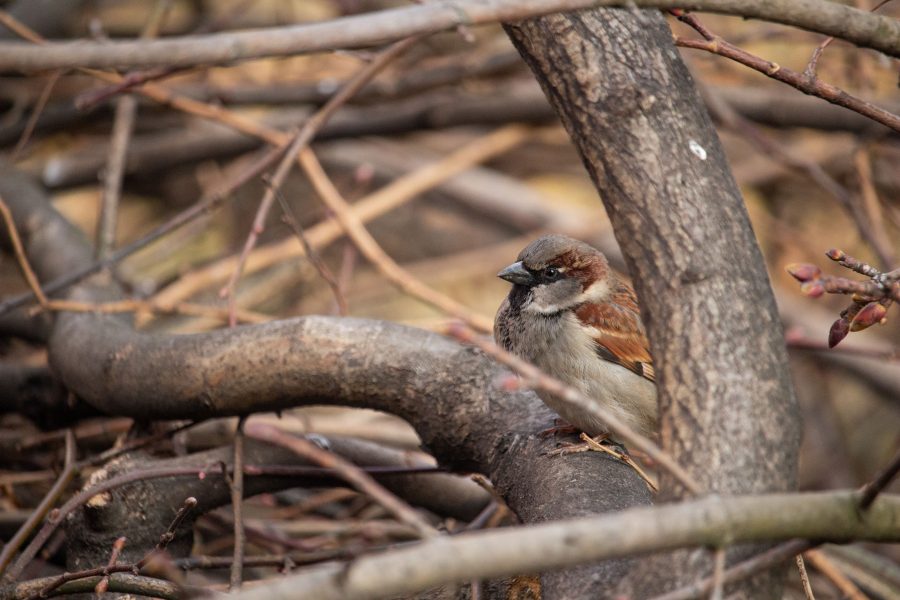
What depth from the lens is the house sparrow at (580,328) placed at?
2732 mm

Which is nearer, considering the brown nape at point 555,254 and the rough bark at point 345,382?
the rough bark at point 345,382

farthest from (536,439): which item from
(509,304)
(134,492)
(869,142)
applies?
(869,142)

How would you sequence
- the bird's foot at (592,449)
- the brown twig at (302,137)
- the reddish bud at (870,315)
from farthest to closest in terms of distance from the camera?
the brown twig at (302,137)
the bird's foot at (592,449)
the reddish bud at (870,315)

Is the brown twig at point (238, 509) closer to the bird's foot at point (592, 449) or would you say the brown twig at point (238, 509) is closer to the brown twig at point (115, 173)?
the bird's foot at point (592, 449)

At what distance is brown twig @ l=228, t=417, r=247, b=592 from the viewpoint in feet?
6.52

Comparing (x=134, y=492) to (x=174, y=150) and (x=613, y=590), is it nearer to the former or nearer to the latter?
Result: (x=613, y=590)

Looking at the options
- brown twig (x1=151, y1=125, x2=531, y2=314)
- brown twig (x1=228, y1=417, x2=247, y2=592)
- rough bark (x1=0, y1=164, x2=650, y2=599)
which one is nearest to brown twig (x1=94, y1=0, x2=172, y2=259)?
brown twig (x1=151, y1=125, x2=531, y2=314)

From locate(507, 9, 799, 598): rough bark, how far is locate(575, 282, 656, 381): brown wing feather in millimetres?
1056

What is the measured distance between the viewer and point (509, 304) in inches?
114

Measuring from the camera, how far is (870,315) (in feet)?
5.25

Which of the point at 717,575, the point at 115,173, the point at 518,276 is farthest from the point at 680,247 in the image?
the point at 115,173

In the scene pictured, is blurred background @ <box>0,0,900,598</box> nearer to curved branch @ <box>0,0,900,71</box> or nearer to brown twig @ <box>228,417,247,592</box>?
brown twig @ <box>228,417,247,592</box>

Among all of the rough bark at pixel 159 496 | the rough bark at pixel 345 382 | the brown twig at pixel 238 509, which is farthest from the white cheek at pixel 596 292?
the brown twig at pixel 238 509

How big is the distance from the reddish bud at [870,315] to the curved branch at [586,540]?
1.18ft
